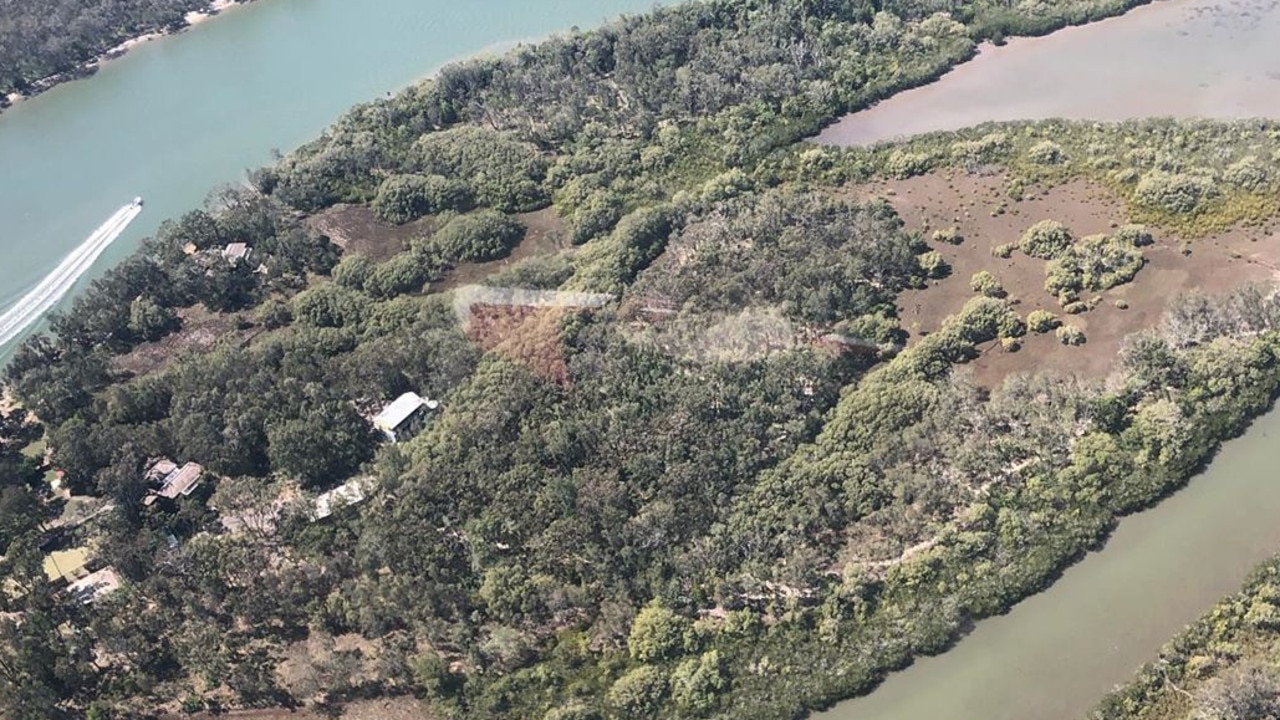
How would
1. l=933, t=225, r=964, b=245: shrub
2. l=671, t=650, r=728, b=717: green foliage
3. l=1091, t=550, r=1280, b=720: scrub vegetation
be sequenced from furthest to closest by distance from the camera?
l=933, t=225, r=964, b=245: shrub, l=671, t=650, r=728, b=717: green foliage, l=1091, t=550, r=1280, b=720: scrub vegetation

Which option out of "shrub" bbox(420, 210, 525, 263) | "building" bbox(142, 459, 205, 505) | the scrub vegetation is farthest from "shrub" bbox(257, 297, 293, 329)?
the scrub vegetation

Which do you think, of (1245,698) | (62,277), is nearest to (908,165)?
(1245,698)

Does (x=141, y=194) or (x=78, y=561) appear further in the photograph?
(x=141, y=194)

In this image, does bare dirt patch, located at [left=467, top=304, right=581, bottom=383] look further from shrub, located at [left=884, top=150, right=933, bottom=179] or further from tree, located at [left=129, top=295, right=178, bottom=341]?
shrub, located at [left=884, top=150, right=933, bottom=179]

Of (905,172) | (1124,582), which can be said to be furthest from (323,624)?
(905,172)

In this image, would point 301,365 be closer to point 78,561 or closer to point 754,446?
point 78,561
